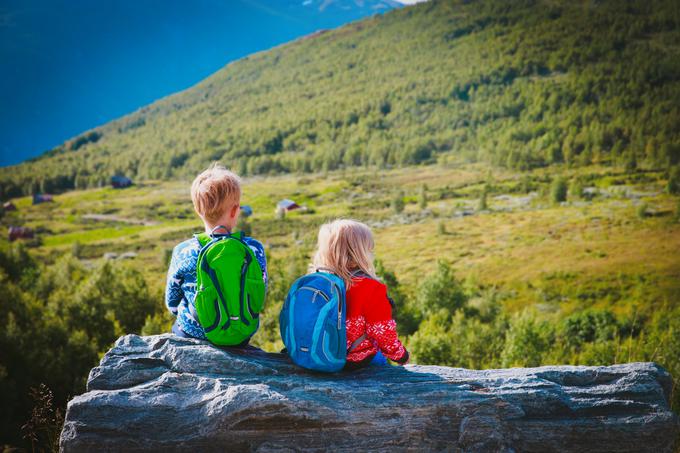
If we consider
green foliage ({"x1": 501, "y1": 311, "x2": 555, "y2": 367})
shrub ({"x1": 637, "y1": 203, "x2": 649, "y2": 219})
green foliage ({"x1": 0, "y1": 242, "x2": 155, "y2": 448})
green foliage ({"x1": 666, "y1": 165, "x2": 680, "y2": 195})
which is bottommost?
green foliage ({"x1": 501, "y1": 311, "x2": 555, "y2": 367})

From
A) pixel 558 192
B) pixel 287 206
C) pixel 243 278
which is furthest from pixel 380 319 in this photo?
pixel 287 206

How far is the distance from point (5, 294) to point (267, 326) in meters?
19.9

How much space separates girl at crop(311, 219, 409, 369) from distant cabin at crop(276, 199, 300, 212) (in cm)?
15091

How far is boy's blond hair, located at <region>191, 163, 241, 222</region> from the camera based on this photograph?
6180mm

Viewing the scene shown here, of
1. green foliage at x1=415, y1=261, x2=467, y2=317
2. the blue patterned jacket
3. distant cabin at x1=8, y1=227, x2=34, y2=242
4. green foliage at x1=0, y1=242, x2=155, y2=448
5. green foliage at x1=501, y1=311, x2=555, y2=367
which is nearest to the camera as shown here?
the blue patterned jacket

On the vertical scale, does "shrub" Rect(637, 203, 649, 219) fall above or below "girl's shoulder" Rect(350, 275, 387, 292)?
below

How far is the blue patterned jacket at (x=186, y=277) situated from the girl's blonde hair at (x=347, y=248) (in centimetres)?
98

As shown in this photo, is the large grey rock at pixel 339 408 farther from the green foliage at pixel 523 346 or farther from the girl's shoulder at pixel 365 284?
the green foliage at pixel 523 346

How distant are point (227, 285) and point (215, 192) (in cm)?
130

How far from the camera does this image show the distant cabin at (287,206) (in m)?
157

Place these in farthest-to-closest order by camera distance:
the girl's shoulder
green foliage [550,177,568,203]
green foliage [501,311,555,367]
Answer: green foliage [550,177,568,203] < green foliage [501,311,555,367] < the girl's shoulder

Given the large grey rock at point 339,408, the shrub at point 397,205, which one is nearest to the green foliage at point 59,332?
the large grey rock at point 339,408

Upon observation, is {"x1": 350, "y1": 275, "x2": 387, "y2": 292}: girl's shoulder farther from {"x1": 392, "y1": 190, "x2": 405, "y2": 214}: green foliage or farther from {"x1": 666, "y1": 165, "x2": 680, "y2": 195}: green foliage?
{"x1": 392, "y1": 190, "x2": 405, "y2": 214}: green foliage

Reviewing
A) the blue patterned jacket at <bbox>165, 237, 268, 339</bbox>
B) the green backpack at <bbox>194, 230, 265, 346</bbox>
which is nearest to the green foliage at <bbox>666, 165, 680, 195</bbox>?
the blue patterned jacket at <bbox>165, 237, 268, 339</bbox>
